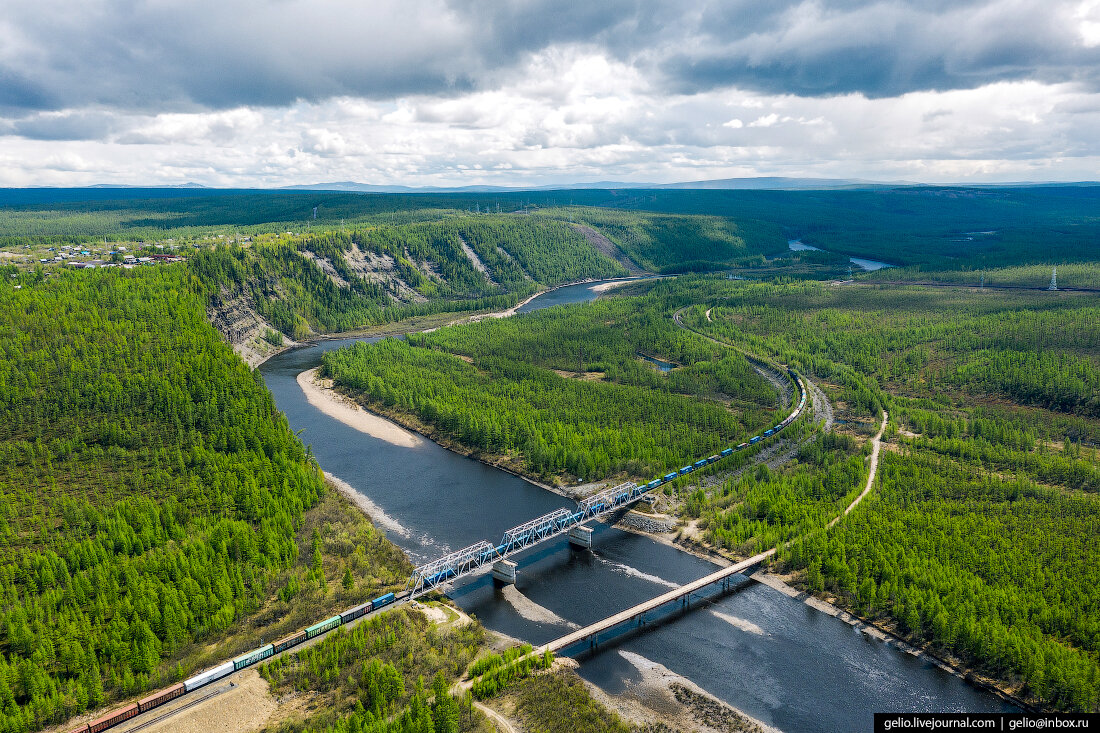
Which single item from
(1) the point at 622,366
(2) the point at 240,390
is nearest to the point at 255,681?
(2) the point at 240,390

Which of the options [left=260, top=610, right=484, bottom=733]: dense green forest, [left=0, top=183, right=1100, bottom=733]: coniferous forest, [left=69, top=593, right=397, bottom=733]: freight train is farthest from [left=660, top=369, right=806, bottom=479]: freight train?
[left=69, top=593, right=397, bottom=733]: freight train

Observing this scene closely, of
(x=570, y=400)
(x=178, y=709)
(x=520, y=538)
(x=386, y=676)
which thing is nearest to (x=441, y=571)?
(x=520, y=538)

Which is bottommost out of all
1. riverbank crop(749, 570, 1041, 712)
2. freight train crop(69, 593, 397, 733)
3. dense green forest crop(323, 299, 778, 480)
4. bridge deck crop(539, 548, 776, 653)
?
riverbank crop(749, 570, 1041, 712)

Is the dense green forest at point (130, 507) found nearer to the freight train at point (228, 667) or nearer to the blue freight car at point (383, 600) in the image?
the freight train at point (228, 667)

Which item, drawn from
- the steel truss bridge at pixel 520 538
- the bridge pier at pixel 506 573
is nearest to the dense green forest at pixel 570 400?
the steel truss bridge at pixel 520 538

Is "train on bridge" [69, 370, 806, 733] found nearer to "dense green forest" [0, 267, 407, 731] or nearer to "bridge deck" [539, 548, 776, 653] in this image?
"dense green forest" [0, 267, 407, 731]

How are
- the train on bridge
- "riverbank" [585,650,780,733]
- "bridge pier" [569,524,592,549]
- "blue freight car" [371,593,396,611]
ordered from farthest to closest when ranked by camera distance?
"bridge pier" [569,524,592,549], "blue freight car" [371,593,396,611], the train on bridge, "riverbank" [585,650,780,733]

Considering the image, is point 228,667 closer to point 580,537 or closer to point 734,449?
point 580,537

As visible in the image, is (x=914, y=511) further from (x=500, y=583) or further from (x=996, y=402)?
(x=996, y=402)
